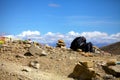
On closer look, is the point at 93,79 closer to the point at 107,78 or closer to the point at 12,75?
the point at 107,78

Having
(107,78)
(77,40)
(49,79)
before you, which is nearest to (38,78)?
(49,79)

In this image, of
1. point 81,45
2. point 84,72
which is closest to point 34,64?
point 84,72

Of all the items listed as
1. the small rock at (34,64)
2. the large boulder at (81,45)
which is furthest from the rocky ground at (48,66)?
the large boulder at (81,45)

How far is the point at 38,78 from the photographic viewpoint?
45.8ft

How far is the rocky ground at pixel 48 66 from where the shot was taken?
14508mm

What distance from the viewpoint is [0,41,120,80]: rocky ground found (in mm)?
14508

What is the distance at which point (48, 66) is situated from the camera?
53.1ft

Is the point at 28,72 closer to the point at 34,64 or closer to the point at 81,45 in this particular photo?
the point at 34,64

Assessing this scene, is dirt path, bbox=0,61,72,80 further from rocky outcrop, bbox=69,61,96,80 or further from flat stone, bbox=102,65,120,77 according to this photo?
flat stone, bbox=102,65,120,77

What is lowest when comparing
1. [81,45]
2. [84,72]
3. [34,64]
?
[84,72]

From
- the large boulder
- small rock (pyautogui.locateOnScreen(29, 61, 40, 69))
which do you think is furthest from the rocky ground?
the large boulder

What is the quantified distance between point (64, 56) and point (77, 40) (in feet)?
15.1

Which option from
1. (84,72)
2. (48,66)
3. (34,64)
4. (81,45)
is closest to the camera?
(84,72)

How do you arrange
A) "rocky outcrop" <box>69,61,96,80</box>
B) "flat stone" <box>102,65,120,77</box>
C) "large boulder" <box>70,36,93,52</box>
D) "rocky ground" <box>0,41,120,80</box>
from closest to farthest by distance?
"rocky ground" <box>0,41,120,80</box> → "rocky outcrop" <box>69,61,96,80</box> → "flat stone" <box>102,65,120,77</box> → "large boulder" <box>70,36,93,52</box>
